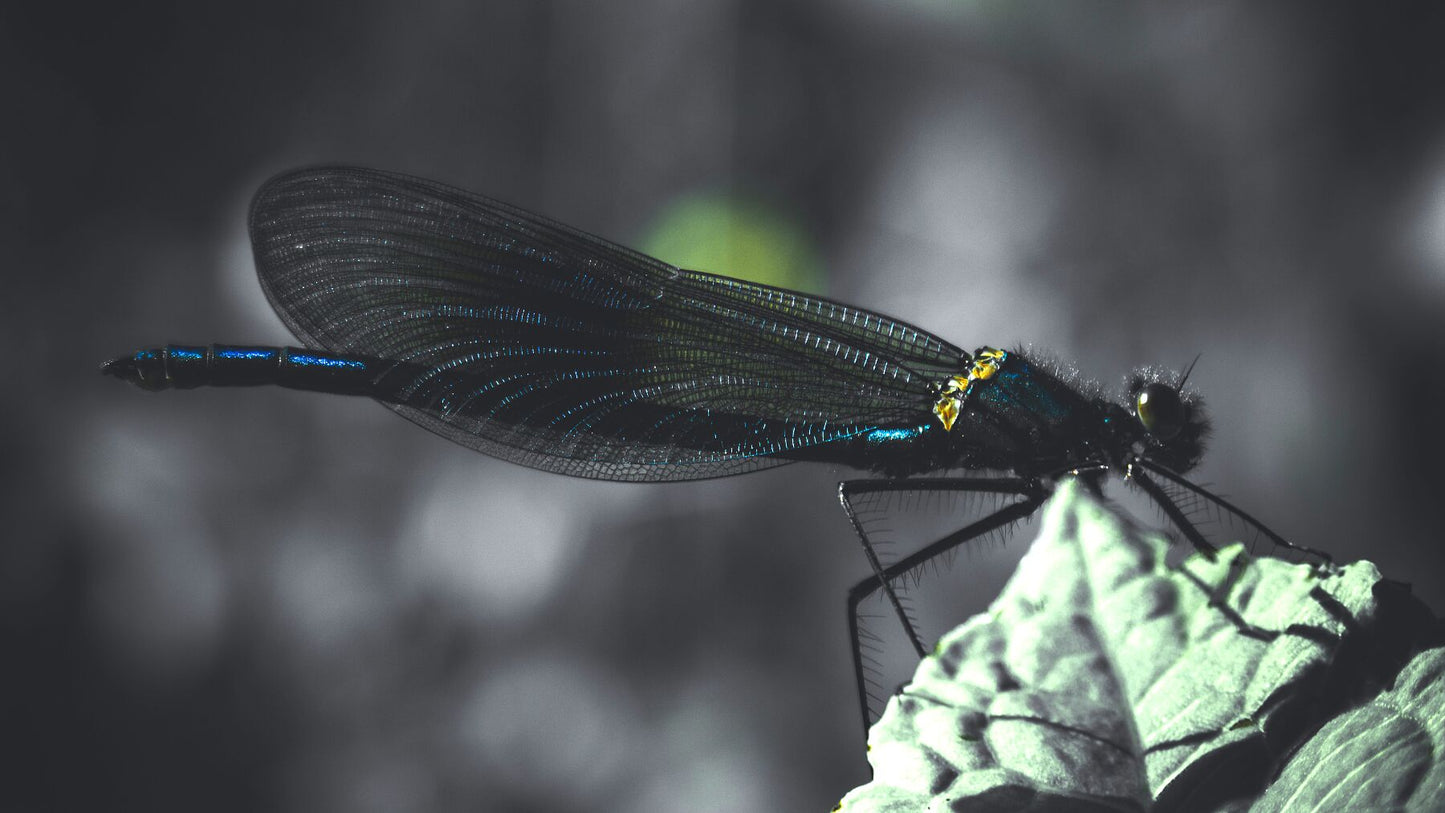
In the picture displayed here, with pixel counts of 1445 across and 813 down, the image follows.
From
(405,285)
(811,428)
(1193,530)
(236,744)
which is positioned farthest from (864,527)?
(236,744)

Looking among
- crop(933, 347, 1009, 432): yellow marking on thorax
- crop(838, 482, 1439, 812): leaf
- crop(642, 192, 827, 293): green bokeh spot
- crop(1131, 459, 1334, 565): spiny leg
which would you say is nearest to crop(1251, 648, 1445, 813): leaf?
crop(838, 482, 1439, 812): leaf

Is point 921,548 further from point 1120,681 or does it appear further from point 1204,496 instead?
point 1120,681

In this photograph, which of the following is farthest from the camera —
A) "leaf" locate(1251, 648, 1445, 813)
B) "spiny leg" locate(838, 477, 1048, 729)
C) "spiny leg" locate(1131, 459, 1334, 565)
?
"spiny leg" locate(838, 477, 1048, 729)

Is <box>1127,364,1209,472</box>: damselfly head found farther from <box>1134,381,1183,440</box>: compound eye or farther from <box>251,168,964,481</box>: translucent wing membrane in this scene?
<box>251,168,964,481</box>: translucent wing membrane

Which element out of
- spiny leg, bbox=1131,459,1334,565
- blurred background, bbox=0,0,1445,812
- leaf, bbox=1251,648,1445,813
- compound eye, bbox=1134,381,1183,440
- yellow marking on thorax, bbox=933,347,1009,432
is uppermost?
blurred background, bbox=0,0,1445,812

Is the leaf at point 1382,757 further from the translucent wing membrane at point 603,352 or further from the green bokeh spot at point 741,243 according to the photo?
the green bokeh spot at point 741,243

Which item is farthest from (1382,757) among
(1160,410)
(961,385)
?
(961,385)
